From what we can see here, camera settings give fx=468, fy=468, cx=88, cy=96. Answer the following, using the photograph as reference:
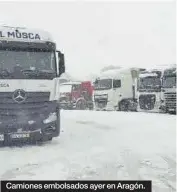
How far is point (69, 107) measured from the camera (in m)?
30.2

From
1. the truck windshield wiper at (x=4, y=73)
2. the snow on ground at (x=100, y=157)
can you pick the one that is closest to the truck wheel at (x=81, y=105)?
the snow on ground at (x=100, y=157)

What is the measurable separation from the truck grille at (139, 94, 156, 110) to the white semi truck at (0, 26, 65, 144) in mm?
12594

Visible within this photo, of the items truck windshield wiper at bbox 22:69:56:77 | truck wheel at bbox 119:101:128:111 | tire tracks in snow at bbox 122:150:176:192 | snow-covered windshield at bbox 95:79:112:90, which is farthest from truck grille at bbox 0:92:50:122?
truck wheel at bbox 119:101:128:111

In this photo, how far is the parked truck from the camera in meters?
30.1

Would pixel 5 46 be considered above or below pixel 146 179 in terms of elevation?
above

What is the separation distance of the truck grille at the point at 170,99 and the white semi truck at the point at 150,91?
0.44 metres

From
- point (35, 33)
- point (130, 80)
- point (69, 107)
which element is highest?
point (35, 33)

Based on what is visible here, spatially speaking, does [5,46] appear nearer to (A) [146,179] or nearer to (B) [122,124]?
(A) [146,179]

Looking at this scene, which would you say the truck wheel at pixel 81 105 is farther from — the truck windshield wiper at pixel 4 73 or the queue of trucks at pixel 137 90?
the truck windshield wiper at pixel 4 73

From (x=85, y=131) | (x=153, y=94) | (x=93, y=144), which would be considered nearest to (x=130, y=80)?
(x=153, y=94)

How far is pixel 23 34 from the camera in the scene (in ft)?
36.2

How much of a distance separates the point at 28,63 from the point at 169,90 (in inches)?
506

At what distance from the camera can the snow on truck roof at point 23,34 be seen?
10.8 metres

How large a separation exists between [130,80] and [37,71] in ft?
52.5
